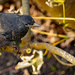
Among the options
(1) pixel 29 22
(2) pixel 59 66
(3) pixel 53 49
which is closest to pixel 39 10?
(2) pixel 59 66

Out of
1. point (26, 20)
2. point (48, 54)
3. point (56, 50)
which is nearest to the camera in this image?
point (56, 50)

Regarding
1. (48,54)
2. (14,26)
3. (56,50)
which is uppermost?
(14,26)

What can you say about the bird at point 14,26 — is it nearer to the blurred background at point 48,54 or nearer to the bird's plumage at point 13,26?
the bird's plumage at point 13,26

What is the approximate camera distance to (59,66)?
3357 millimetres

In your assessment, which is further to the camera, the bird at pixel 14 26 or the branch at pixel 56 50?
the bird at pixel 14 26

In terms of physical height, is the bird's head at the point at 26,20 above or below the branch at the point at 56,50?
above

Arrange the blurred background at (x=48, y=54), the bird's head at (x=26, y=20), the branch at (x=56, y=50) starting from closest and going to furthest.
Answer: the branch at (x=56, y=50) → the bird's head at (x=26, y=20) → the blurred background at (x=48, y=54)

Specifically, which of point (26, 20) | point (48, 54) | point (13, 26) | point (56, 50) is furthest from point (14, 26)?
point (48, 54)

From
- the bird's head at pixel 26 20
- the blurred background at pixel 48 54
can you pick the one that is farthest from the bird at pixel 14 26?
the blurred background at pixel 48 54

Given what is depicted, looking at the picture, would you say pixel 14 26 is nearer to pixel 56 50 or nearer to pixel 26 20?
pixel 26 20

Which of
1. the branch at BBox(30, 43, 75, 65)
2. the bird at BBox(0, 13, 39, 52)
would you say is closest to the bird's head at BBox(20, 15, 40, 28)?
the bird at BBox(0, 13, 39, 52)

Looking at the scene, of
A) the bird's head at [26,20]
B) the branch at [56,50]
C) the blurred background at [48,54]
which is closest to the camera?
the branch at [56,50]

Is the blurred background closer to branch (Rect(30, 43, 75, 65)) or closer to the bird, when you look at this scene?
the bird

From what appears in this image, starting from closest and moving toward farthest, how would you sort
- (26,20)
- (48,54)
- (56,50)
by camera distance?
(56,50), (26,20), (48,54)
